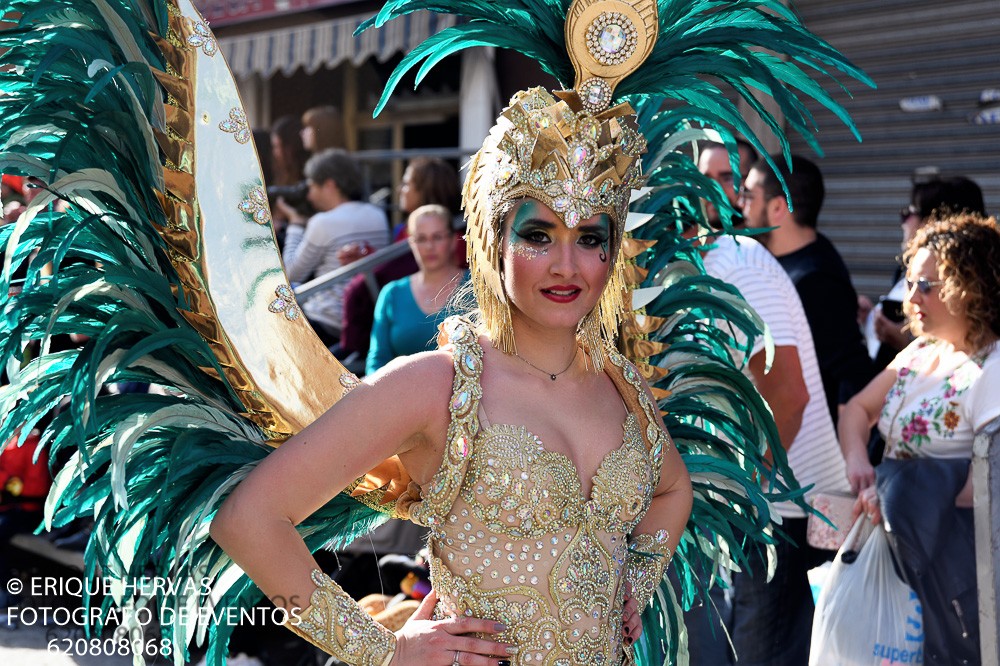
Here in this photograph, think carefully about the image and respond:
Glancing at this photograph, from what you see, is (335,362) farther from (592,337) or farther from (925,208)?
(925,208)

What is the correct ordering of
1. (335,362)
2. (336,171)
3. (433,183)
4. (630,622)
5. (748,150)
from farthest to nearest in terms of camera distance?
(336,171) → (433,183) → (748,150) → (335,362) → (630,622)

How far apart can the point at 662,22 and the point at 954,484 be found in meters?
1.77

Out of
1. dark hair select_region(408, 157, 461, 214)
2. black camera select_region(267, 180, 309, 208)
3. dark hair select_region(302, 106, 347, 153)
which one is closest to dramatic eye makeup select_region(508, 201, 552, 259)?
dark hair select_region(408, 157, 461, 214)

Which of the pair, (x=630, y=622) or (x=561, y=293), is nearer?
(x=561, y=293)

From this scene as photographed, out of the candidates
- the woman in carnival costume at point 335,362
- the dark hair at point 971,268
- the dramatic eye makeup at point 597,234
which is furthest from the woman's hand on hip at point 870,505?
the dramatic eye makeup at point 597,234

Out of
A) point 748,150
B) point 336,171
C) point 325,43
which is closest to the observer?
point 748,150

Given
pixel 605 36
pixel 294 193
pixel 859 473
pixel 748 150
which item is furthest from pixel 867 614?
pixel 294 193

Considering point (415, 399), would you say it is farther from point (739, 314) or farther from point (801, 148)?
point (801, 148)

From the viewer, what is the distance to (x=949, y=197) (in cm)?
453

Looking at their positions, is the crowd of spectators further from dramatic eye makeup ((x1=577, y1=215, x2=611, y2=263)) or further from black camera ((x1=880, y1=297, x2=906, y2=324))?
dramatic eye makeup ((x1=577, y1=215, x2=611, y2=263))

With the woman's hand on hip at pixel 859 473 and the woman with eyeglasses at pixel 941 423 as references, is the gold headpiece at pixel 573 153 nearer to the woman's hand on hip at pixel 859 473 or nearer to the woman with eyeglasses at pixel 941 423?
the woman with eyeglasses at pixel 941 423

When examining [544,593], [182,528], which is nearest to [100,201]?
[182,528]

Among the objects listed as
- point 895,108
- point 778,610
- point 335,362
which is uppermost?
point 895,108

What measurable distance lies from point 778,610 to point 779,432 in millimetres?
585
